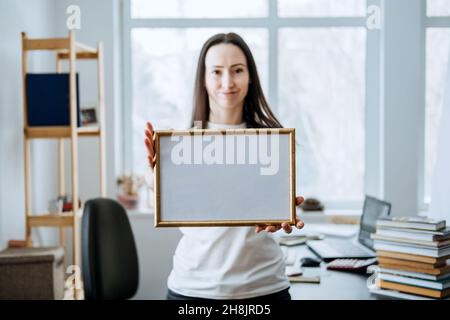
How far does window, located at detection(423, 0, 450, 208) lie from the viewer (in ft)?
1.73

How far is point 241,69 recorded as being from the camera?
0.45 m

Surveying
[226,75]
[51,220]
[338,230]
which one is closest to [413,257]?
[226,75]

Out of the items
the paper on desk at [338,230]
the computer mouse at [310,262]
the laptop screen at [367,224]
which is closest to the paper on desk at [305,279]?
the computer mouse at [310,262]

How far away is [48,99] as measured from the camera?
1632 millimetres

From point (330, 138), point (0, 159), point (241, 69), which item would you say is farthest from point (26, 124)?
point (241, 69)

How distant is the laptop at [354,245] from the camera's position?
1302 millimetres

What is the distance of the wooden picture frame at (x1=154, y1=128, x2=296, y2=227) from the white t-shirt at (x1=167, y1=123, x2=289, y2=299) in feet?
0.63

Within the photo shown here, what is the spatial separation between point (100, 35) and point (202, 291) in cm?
34

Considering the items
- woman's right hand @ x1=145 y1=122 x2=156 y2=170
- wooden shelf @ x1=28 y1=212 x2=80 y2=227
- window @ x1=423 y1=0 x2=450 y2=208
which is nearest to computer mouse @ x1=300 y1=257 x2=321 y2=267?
window @ x1=423 y1=0 x2=450 y2=208

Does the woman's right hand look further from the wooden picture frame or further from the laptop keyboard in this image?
the laptop keyboard

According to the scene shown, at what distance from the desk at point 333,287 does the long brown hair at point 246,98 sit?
558 millimetres

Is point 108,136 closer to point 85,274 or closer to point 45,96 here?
point 85,274

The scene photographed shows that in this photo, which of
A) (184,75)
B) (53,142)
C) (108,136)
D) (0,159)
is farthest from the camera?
(53,142)

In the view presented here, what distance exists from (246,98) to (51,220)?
4.43 ft
